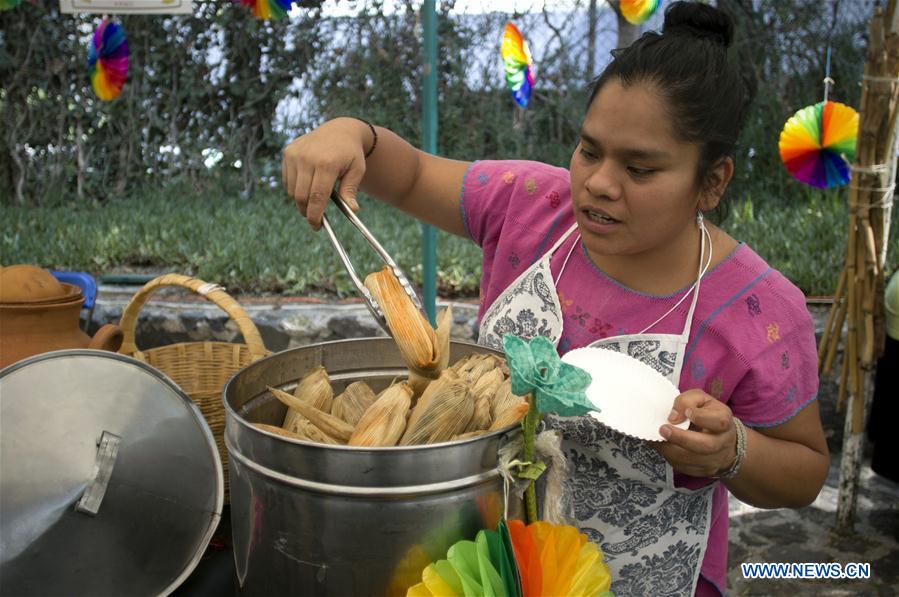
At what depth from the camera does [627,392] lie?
2.95ft

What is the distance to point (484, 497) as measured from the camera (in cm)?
77

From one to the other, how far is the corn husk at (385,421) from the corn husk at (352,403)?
0.29 feet

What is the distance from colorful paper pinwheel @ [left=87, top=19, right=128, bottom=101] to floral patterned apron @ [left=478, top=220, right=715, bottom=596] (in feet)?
11.6

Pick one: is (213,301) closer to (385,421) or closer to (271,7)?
(385,421)

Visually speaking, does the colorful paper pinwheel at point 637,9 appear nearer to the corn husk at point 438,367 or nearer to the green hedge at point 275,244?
the green hedge at point 275,244

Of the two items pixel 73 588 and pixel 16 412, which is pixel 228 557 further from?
pixel 16 412

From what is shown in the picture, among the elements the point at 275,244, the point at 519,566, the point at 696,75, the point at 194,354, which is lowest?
the point at 275,244

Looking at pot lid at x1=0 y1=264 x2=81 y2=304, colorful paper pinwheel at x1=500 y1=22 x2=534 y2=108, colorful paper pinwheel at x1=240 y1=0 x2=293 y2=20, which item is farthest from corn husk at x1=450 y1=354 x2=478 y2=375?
colorful paper pinwheel at x1=500 y1=22 x2=534 y2=108

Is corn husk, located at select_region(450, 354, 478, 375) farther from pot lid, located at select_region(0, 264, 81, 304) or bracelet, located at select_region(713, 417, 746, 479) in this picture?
pot lid, located at select_region(0, 264, 81, 304)

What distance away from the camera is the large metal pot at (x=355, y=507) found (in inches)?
27.9

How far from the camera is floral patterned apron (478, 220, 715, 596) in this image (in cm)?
119

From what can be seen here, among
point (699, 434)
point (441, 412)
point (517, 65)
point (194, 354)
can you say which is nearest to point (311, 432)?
point (441, 412)

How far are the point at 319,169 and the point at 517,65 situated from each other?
3.04 meters

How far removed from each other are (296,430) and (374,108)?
4.81 m
